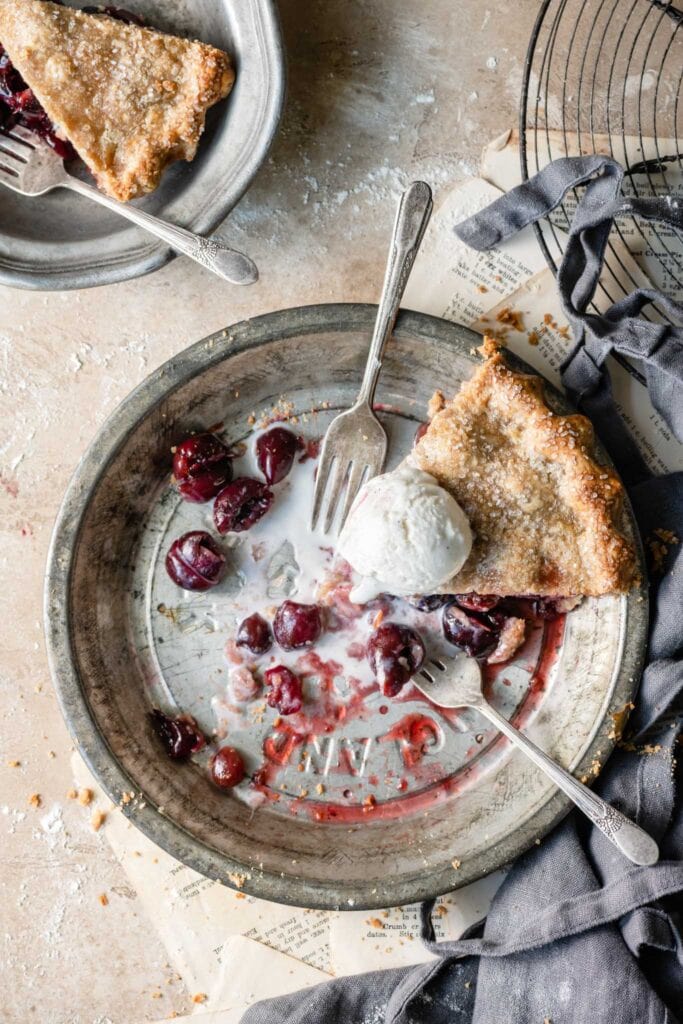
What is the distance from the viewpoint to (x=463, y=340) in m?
2.11

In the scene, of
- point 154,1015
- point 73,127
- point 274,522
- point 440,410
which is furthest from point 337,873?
point 73,127

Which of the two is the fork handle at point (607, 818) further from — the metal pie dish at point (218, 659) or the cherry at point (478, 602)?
the cherry at point (478, 602)

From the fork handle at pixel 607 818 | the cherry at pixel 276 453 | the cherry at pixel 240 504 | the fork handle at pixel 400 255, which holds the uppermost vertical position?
the fork handle at pixel 400 255

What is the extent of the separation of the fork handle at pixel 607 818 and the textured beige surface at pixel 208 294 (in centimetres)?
118

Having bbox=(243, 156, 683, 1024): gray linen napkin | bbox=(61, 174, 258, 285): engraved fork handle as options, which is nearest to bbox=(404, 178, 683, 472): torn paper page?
bbox=(243, 156, 683, 1024): gray linen napkin

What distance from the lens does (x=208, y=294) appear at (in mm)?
2312

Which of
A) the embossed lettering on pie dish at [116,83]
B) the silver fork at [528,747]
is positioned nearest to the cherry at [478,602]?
the silver fork at [528,747]

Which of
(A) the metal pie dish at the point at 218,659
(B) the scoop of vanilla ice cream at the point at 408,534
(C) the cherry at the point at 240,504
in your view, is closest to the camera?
(B) the scoop of vanilla ice cream at the point at 408,534

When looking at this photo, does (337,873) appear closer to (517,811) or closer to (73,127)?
(517,811)

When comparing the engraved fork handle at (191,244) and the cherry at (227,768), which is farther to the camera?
the cherry at (227,768)

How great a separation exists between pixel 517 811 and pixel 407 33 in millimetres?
Answer: 2036

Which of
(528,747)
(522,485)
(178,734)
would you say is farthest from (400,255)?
(178,734)

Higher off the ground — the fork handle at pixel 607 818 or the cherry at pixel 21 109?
the cherry at pixel 21 109

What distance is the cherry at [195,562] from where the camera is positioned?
7.16ft
